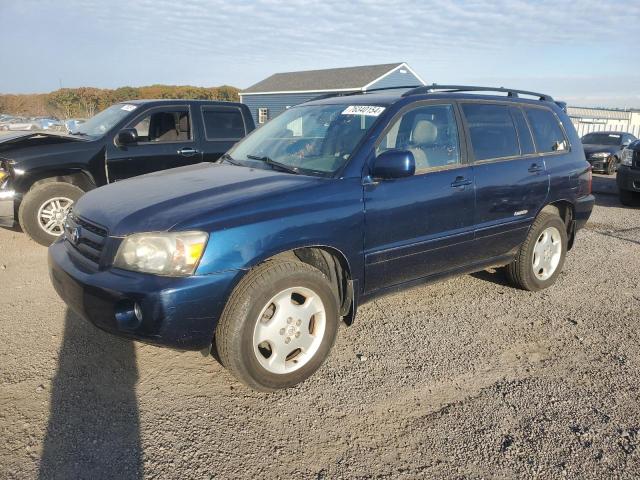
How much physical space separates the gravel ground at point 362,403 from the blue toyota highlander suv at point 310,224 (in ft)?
1.13

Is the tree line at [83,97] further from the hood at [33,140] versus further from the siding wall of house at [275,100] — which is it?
the hood at [33,140]

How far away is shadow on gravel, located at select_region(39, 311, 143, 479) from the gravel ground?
0.03ft

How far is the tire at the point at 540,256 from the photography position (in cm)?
456

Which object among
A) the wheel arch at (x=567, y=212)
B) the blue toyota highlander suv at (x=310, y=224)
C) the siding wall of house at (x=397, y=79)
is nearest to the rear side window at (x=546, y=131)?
the blue toyota highlander suv at (x=310, y=224)

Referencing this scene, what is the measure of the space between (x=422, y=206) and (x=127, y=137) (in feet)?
14.2

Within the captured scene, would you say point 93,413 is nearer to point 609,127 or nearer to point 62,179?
point 62,179

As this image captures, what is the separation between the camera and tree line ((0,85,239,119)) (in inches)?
1612

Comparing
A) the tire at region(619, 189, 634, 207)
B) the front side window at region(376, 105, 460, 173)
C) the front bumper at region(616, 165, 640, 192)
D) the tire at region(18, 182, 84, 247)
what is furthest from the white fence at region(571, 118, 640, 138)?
the tire at region(18, 182, 84, 247)

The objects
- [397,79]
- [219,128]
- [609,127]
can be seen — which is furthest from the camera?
[397,79]

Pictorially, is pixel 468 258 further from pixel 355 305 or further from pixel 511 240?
pixel 355 305

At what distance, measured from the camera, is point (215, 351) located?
118 inches

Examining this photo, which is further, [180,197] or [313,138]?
[313,138]

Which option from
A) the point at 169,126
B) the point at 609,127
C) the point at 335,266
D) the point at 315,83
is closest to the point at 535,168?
the point at 335,266

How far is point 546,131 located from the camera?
471cm
